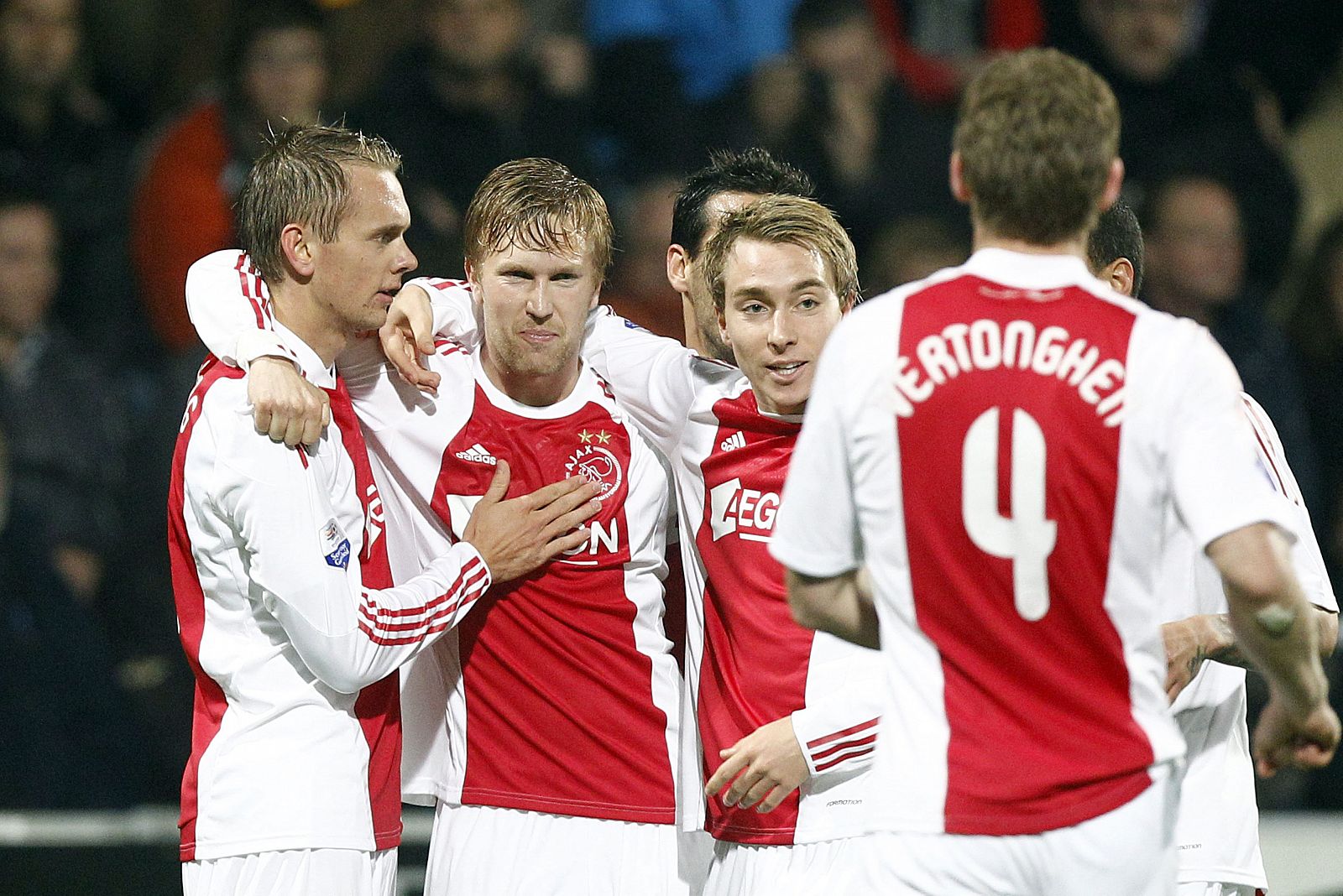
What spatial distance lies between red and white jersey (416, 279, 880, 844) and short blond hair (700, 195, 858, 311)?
0.25 meters

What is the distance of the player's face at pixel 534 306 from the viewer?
3648mm

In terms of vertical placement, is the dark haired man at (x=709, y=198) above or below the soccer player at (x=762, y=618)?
above

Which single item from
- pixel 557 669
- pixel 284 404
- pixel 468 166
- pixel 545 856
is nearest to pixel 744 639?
pixel 557 669

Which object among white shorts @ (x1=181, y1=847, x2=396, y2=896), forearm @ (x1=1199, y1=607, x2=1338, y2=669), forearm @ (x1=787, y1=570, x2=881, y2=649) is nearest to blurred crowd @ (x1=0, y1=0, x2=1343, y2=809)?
white shorts @ (x1=181, y1=847, x2=396, y2=896)

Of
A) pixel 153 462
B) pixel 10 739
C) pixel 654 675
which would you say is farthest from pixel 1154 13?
pixel 10 739

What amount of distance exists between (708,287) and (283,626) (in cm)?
124

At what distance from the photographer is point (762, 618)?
138 inches

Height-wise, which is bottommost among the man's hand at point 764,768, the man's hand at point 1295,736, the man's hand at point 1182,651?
the man's hand at point 764,768

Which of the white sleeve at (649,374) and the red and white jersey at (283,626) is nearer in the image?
the red and white jersey at (283,626)

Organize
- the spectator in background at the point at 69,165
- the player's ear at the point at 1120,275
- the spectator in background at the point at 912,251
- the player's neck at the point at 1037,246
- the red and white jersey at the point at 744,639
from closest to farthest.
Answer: the player's neck at the point at 1037,246
the red and white jersey at the point at 744,639
the player's ear at the point at 1120,275
the spectator in background at the point at 69,165
the spectator in background at the point at 912,251

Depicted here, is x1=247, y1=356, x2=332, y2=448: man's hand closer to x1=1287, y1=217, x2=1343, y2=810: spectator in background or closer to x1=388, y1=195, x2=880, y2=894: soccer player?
x1=388, y1=195, x2=880, y2=894: soccer player

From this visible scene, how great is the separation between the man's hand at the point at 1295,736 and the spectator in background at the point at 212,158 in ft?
18.4

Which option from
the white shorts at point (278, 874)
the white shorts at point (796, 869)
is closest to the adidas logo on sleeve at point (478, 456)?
the white shorts at point (278, 874)

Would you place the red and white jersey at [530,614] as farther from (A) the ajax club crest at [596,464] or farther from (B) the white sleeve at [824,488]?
(B) the white sleeve at [824,488]
